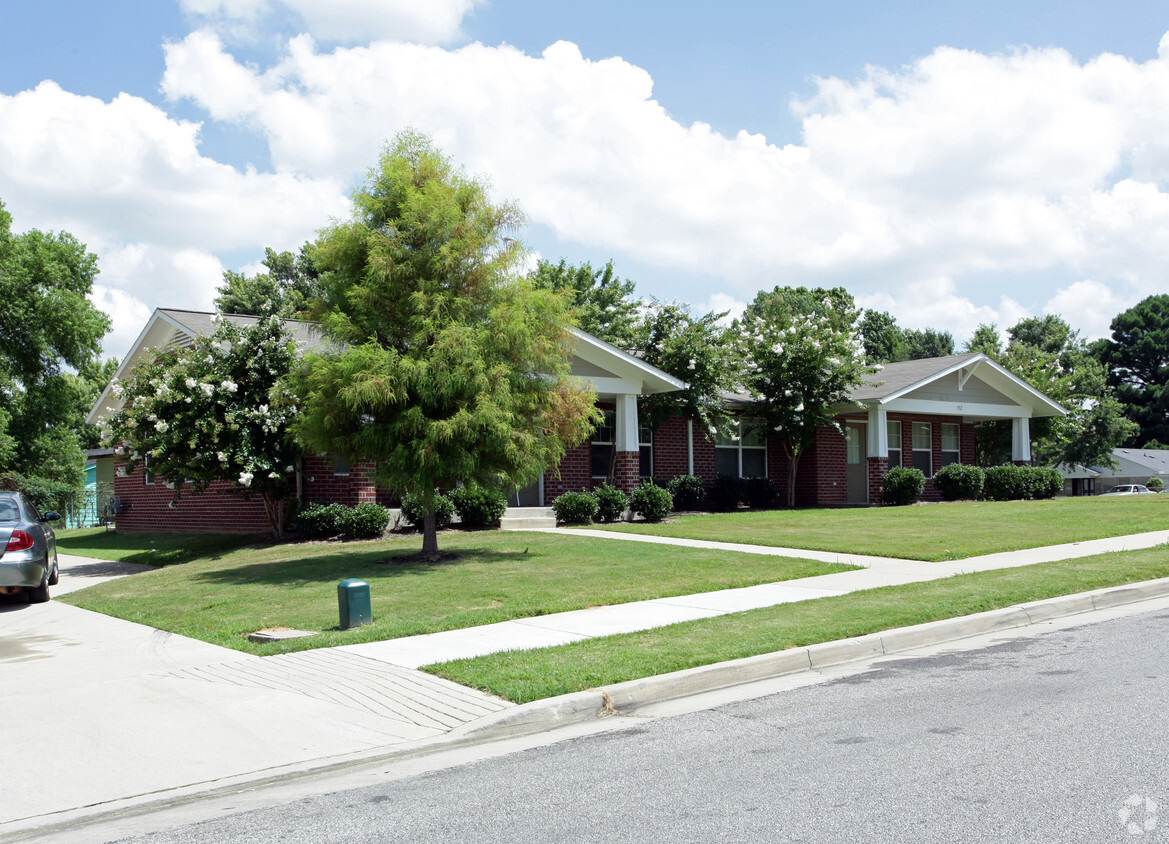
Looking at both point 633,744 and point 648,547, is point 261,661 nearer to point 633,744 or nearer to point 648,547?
point 633,744

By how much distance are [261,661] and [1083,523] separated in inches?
654

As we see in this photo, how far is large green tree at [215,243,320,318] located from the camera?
139 ft

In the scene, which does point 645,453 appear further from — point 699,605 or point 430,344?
point 699,605

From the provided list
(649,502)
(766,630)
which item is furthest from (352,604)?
(649,502)

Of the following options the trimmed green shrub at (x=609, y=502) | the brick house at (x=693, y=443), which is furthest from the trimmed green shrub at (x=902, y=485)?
the trimmed green shrub at (x=609, y=502)

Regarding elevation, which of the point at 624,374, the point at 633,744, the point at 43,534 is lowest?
the point at 633,744

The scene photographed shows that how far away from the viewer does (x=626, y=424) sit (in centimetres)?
2252

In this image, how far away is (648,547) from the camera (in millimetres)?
15945

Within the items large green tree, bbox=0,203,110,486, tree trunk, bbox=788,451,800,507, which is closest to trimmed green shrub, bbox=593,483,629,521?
tree trunk, bbox=788,451,800,507

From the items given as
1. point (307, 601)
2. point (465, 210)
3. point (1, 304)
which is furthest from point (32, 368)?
point (307, 601)

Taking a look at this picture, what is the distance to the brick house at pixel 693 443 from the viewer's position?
21.6 metres

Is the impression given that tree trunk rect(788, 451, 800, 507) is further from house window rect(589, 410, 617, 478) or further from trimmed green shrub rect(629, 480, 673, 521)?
trimmed green shrub rect(629, 480, 673, 521)

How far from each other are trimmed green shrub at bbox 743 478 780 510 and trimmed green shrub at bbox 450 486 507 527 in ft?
27.7

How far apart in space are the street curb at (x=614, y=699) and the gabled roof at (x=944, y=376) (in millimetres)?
17139
